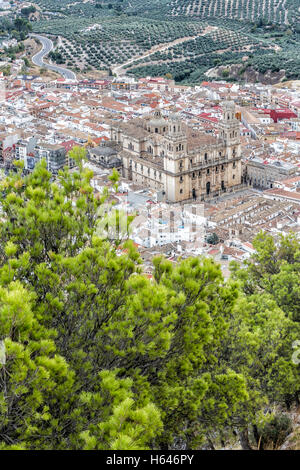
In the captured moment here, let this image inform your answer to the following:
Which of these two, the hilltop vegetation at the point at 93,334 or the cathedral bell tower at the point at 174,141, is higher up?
the hilltop vegetation at the point at 93,334

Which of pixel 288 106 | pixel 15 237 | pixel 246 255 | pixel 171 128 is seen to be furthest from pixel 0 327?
pixel 288 106

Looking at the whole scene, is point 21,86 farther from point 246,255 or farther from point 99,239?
point 99,239

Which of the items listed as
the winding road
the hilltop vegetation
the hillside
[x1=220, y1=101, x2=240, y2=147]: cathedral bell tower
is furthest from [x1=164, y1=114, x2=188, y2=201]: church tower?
the winding road

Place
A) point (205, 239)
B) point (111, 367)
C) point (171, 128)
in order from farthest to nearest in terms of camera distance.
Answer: point (171, 128)
point (205, 239)
point (111, 367)

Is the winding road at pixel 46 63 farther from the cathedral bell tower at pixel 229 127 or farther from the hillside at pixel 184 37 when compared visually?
the cathedral bell tower at pixel 229 127

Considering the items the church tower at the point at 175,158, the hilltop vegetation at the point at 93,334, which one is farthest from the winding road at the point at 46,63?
the hilltop vegetation at the point at 93,334

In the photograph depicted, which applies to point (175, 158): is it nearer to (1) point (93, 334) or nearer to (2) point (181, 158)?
(2) point (181, 158)
